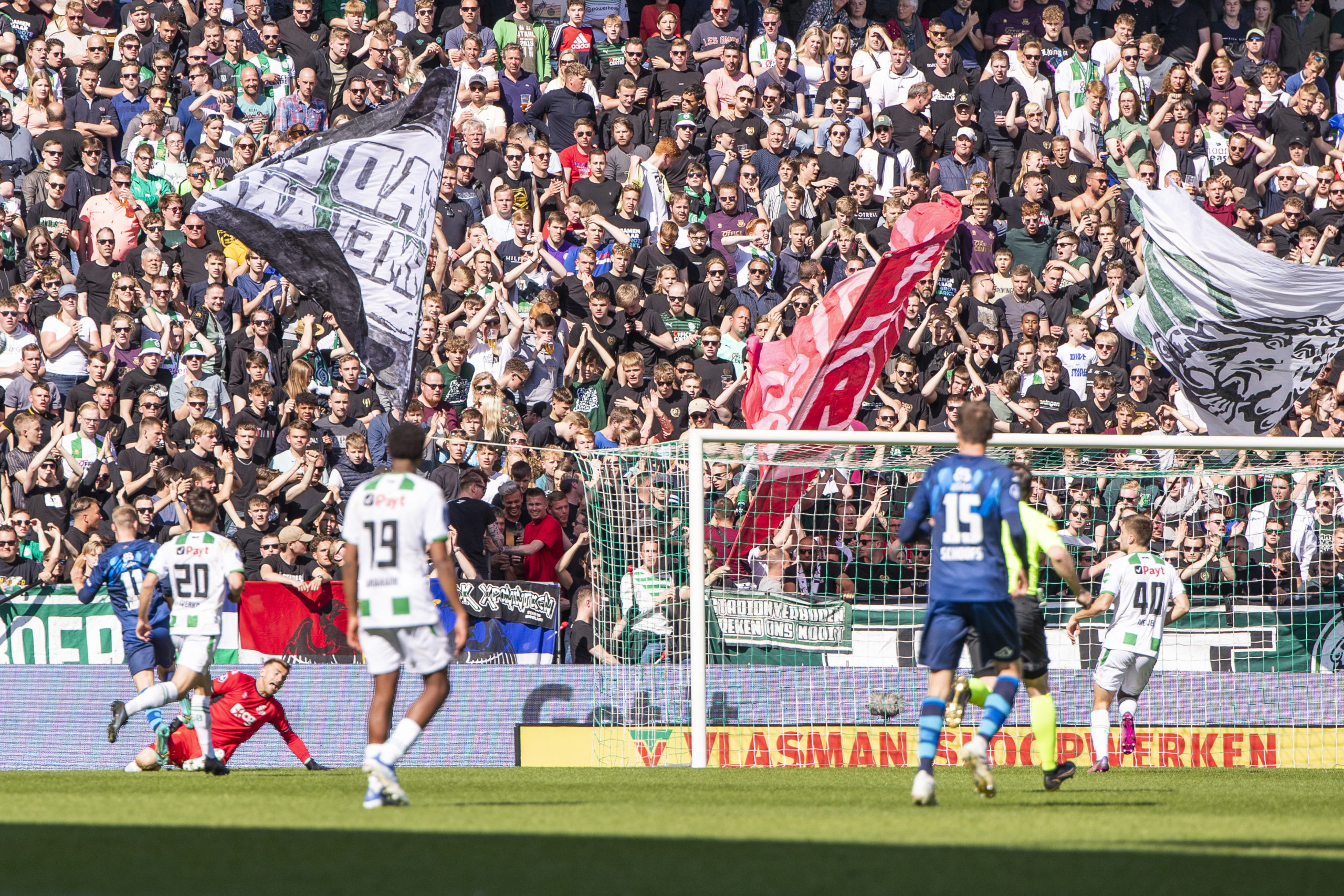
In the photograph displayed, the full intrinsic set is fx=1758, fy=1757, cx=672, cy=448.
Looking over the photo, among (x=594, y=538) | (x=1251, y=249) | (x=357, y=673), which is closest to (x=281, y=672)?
(x=357, y=673)

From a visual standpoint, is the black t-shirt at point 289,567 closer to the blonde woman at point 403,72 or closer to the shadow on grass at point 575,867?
the blonde woman at point 403,72

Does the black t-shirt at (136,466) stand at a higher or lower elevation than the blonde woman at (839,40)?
lower

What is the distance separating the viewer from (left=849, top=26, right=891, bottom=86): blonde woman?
2116 cm

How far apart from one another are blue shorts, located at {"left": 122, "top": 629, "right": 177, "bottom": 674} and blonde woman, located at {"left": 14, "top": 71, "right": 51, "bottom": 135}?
24.8 ft

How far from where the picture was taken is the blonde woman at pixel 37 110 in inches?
734


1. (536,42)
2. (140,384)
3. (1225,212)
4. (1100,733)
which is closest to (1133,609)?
(1100,733)

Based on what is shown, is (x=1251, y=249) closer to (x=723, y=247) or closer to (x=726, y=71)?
(x=723, y=247)

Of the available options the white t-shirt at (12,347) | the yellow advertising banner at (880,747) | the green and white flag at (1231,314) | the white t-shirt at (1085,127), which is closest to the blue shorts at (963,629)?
the yellow advertising banner at (880,747)

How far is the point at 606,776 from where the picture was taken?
12516 millimetres

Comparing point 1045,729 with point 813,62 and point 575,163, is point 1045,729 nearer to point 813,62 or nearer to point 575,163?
point 575,163

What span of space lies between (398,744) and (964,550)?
9.94 ft

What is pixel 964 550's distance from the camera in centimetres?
903

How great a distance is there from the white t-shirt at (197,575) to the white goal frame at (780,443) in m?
3.64

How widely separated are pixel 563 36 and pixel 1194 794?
1332 centimetres
